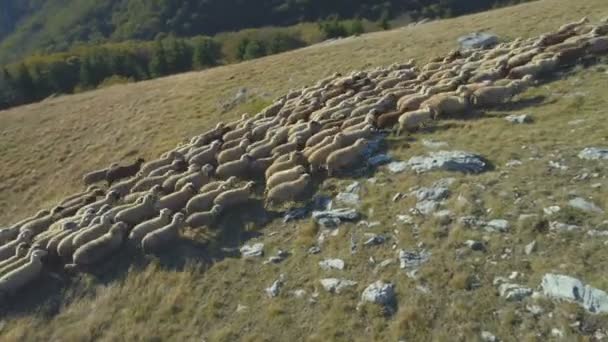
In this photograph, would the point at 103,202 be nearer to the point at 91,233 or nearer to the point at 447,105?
the point at 91,233

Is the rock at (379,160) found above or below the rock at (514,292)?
above

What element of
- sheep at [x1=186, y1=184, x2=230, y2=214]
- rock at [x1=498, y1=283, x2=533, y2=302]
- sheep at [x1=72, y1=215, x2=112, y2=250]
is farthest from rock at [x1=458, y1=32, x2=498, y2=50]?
sheep at [x1=72, y1=215, x2=112, y2=250]

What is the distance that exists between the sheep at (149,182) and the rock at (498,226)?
10201 millimetres

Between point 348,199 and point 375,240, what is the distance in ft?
7.10

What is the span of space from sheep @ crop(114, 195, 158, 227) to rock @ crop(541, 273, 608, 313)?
10.4 meters

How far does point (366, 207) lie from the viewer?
1492cm

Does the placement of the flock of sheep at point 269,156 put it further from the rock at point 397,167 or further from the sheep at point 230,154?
the rock at point 397,167

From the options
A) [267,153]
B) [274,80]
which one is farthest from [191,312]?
[274,80]

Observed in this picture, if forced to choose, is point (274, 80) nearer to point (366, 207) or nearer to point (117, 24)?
point (366, 207)

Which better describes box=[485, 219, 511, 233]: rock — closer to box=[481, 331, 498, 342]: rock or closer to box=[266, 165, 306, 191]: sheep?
box=[481, 331, 498, 342]: rock

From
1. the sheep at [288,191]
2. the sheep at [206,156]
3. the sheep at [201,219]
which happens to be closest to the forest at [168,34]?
the sheep at [206,156]

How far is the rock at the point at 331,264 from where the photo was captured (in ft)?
43.5

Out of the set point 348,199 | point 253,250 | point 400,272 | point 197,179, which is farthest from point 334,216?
point 197,179

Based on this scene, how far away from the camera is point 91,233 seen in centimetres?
1592
